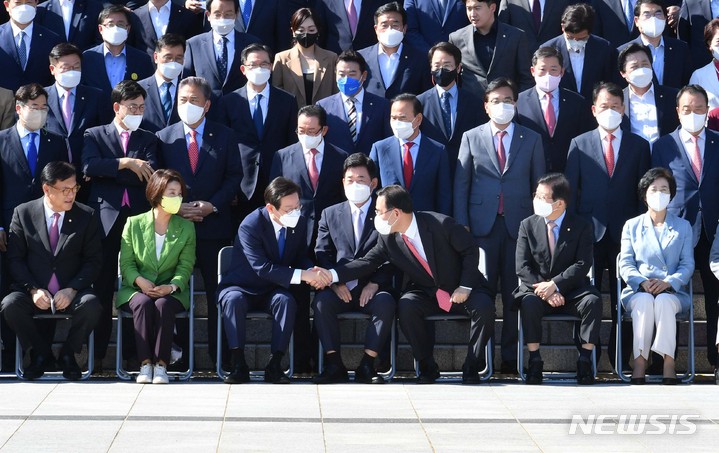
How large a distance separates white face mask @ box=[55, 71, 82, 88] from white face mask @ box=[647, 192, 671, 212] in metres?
4.92

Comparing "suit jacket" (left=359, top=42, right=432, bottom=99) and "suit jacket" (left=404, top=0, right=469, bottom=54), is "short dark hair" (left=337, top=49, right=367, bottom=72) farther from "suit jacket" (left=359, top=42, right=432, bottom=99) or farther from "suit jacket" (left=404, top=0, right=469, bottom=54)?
"suit jacket" (left=404, top=0, right=469, bottom=54)

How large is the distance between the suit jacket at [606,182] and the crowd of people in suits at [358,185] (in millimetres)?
19

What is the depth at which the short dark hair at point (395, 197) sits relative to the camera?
34.0 ft

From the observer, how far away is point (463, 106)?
1165 centimetres

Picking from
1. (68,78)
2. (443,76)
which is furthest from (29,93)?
(443,76)

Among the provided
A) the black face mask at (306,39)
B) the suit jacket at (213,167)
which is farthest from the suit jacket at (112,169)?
the black face mask at (306,39)

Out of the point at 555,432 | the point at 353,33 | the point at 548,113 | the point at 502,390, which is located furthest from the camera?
the point at 353,33

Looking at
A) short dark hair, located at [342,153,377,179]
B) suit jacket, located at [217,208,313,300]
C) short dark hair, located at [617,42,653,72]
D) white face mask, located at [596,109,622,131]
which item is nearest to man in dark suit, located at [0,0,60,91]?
suit jacket, located at [217,208,313,300]

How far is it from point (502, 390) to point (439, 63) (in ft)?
10.4

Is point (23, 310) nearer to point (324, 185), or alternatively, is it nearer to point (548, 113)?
point (324, 185)

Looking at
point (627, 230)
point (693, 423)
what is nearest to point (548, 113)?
point (627, 230)

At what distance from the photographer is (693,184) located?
11.1 meters

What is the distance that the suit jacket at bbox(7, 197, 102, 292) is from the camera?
10.4 metres

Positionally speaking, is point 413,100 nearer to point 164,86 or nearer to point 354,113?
point 354,113
